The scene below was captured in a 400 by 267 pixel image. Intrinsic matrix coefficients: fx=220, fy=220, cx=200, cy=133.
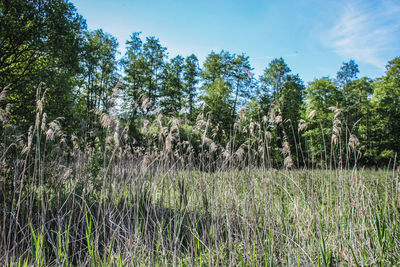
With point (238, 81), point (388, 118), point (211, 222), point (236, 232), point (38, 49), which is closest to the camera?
point (236, 232)

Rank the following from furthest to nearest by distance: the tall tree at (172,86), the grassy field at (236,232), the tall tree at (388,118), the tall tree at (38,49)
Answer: the tall tree at (172,86), the tall tree at (388,118), the tall tree at (38,49), the grassy field at (236,232)

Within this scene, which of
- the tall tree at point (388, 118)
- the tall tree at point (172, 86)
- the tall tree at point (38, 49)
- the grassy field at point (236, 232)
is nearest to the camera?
the grassy field at point (236, 232)

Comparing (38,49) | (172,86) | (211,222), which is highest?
(172,86)

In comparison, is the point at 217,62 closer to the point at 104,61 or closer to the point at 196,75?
the point at 196,75

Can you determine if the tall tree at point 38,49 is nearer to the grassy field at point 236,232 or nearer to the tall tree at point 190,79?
the grassy field at point 236,232

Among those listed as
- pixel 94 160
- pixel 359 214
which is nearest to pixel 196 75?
pixel 94 160

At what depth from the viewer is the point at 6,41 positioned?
25.2ft

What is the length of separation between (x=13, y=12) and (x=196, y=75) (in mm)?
20581

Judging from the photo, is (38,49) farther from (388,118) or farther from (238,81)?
(388,118)

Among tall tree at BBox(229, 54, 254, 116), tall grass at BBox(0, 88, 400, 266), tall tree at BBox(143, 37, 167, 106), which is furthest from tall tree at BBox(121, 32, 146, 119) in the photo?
tall grass at BBox(0, 88, 400, 266)

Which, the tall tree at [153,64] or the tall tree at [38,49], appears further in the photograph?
the tall tree at [153,64]

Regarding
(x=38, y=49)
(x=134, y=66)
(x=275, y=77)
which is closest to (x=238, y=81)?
(x=275, y=77)

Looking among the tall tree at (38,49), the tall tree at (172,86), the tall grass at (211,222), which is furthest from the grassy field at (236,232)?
the tall tree at (172,86)

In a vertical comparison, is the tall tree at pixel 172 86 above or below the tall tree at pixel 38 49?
above
